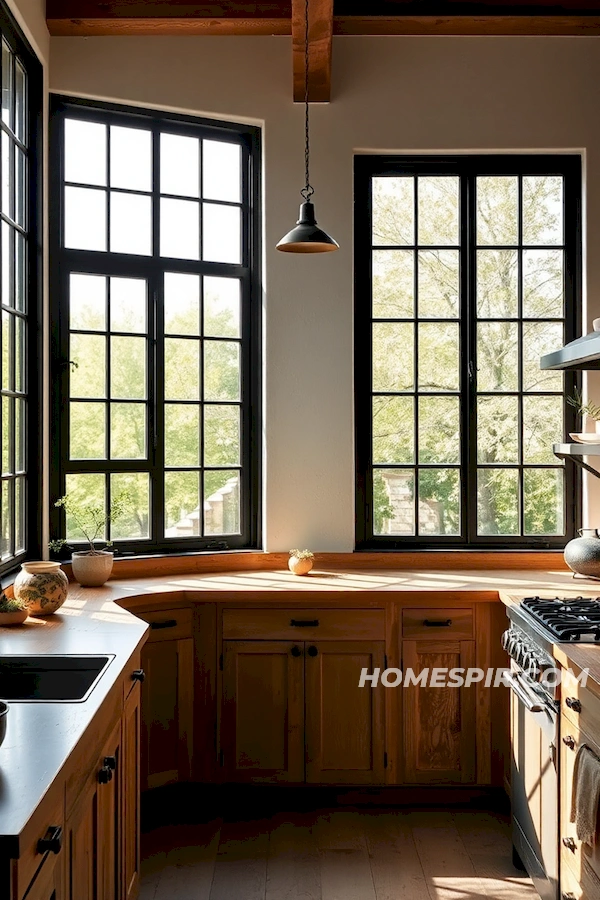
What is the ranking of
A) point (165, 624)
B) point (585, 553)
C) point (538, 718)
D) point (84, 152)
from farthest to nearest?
1. point (84, 152)
2. point (585, 553)
3. point (165, 624)
4. point (538, 718)

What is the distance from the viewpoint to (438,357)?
455 cm

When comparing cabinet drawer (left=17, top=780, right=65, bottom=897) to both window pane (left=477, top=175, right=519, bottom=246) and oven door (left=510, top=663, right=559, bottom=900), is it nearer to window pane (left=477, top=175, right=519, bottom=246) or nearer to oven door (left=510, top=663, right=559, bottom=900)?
oven door (left=510, top=663, right=559, bottom=900)

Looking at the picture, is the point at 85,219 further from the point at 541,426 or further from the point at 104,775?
the point at 104,775

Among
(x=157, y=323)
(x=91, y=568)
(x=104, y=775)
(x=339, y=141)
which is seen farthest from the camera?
(x=339, y=141)

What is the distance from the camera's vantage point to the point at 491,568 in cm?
441

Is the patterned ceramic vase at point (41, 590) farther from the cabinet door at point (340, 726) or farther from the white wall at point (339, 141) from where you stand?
Answer: the white wall at point (339, 141)

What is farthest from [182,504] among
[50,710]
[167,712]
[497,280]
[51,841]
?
[51,841]

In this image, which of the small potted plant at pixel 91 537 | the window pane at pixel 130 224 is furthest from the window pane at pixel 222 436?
the window pane at pixel 130 224

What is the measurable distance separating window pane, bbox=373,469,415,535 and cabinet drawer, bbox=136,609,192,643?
1188 mm

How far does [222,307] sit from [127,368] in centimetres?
59

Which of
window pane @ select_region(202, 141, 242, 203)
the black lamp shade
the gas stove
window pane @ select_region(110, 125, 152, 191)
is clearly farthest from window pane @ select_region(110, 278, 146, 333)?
the gas stove

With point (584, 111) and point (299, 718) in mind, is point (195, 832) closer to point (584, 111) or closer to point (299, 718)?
point (299, 718)

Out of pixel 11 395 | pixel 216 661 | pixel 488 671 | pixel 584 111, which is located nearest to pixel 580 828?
pixel 488 671

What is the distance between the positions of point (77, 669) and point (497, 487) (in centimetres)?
262
